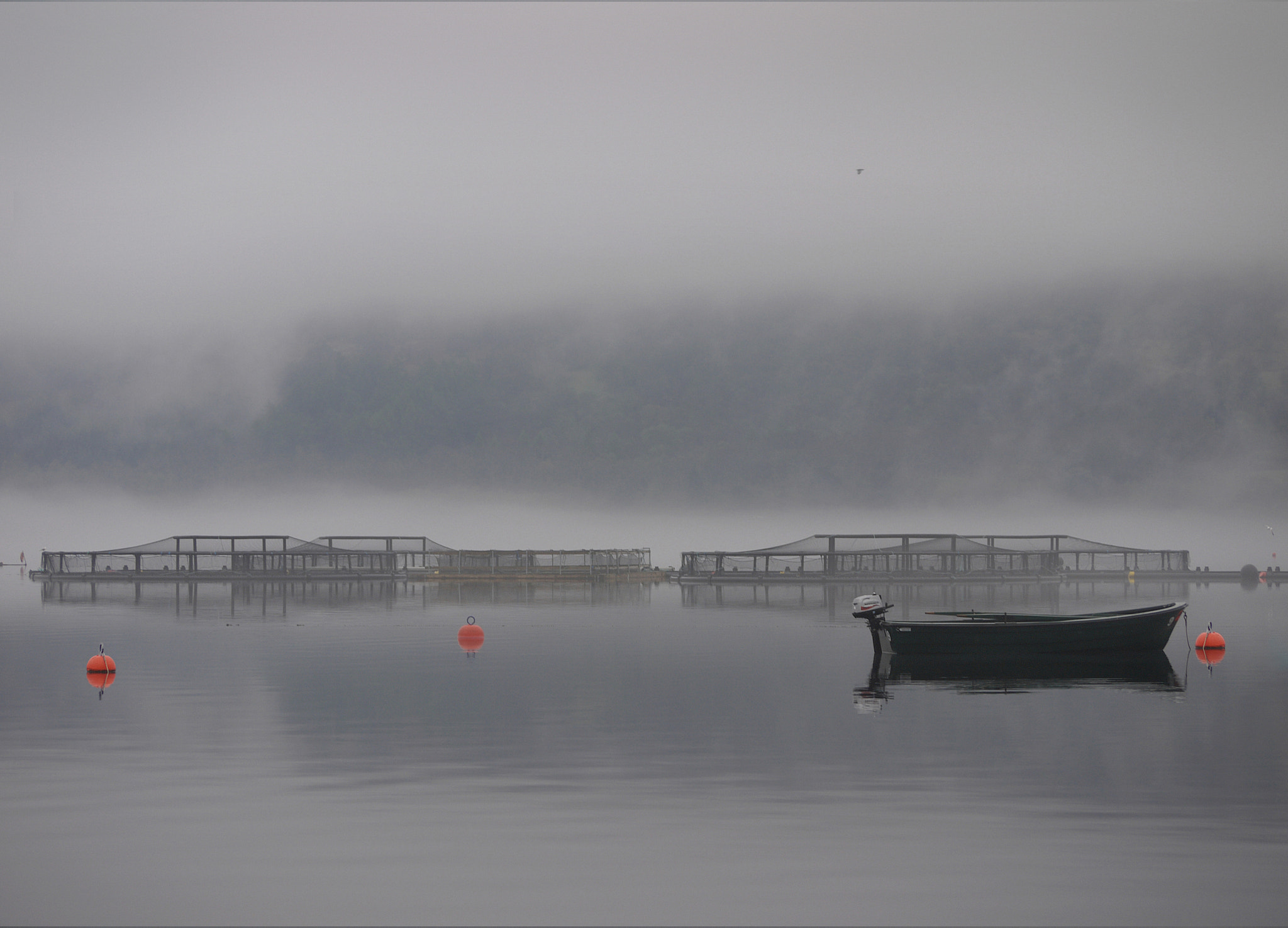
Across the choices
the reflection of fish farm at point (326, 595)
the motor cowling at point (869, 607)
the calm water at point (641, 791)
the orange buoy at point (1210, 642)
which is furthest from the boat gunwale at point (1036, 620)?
the reflection of fish farm at point (326, 595)

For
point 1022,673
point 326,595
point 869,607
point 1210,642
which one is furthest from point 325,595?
point 1022,673

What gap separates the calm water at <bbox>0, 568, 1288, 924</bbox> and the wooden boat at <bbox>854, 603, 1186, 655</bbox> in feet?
2.67

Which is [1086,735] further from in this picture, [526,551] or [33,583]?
[33,583]

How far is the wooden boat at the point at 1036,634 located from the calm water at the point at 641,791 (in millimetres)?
815

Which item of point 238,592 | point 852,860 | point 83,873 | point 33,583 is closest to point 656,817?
point 852,860

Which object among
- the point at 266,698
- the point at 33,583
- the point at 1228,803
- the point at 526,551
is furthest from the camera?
the point at 33,583

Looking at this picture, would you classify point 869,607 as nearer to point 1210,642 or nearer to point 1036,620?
point 1036,620

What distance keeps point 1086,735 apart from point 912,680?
1424 centimetres

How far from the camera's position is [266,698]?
38625mm

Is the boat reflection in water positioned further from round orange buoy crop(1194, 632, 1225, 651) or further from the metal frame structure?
the metal frame structure

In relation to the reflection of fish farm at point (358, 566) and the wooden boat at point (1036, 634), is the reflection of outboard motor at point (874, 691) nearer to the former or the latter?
the wooden boat at point (1036, 634)

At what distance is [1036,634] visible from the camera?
48.5 m

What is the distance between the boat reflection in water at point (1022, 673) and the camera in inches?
1704

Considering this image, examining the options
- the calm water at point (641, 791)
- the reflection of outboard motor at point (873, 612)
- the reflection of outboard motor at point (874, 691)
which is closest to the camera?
the calm water at point (641, 791)
